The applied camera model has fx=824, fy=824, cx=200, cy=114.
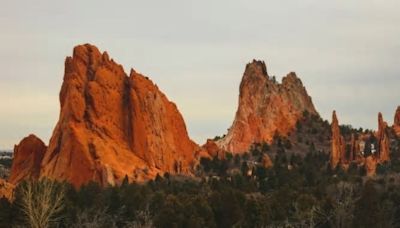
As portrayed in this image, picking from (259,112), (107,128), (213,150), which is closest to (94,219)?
(107,128)

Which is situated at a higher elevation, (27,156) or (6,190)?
(27,156)

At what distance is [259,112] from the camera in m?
178

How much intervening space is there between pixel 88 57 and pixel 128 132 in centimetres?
1389

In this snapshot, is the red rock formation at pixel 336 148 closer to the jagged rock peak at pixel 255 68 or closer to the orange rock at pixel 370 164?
the orange rock at pixel 370 164

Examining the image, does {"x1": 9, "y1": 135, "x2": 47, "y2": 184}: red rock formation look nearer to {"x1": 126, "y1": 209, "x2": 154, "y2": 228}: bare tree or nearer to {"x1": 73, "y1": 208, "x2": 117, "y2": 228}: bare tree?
{"x1": 73, "y1": 208, "x2": 117, "y2": 228}: bare tree

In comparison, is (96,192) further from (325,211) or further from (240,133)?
(240,133)

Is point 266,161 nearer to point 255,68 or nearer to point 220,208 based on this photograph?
point 255,68

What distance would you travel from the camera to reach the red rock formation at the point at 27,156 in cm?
12719

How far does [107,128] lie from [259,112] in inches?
2380

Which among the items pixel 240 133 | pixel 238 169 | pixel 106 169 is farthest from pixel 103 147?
pixel 240 133

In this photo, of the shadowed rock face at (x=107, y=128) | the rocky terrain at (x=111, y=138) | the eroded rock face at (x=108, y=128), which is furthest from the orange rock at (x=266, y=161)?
the shadowed rock face at (x=107, y=128)

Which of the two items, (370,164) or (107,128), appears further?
(370,164)

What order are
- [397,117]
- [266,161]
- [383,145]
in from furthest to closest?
1. [397,117]
2. [383,145]
3. [266,161]

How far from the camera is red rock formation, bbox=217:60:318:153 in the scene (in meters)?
173
